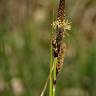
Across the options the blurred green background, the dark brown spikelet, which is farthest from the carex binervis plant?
the blurred green background

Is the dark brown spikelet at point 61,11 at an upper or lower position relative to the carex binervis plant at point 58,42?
upper

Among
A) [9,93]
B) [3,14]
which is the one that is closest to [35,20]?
[3,14]

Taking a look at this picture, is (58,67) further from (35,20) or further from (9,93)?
(35,20)

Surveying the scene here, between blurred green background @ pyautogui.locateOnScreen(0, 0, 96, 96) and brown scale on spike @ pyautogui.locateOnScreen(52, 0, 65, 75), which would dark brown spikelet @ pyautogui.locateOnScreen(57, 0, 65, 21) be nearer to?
brown scale on spike @ pyautogui.locateOnScreen(52, 0, 65, 75)

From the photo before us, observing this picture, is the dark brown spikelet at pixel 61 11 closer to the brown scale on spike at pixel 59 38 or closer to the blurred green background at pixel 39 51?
the brown scale on spike at pixel 59 38

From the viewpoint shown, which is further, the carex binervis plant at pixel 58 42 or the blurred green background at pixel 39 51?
the blurred green background at pixel 39 51

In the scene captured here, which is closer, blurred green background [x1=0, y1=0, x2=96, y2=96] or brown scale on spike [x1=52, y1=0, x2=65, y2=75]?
brown scale on spike [x1=52, y1=0, x2=65, y2=75]

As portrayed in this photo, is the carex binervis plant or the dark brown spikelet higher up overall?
the dark brown spikelet

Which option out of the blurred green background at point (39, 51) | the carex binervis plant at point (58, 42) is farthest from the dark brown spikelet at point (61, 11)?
the blurred green background at point (39, 51)
